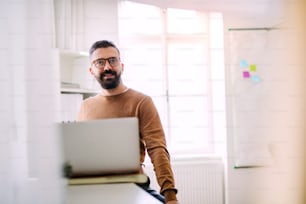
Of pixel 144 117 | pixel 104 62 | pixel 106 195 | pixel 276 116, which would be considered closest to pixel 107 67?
pixel 104 62

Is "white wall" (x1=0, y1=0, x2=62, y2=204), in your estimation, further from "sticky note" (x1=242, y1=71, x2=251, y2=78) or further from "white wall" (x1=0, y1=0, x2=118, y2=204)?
"sticky note" (x1=242, y1=71, x2=251, y2=78)

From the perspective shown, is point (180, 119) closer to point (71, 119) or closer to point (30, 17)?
point (71, 119)

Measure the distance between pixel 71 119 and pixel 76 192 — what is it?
0.42 feet

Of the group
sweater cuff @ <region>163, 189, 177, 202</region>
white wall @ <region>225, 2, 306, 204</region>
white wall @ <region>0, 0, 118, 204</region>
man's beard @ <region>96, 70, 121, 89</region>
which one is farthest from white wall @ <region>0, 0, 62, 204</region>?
white wall @ <region>225, 2, 306, 204</region>

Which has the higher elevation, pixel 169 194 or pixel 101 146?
pixel 101 146

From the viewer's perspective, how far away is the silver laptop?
422mm

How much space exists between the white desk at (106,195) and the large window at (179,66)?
0.13m

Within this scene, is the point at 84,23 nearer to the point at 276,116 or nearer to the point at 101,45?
the point at 101,45

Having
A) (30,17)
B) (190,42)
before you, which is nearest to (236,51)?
(190,42)

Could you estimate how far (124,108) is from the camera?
46 cm

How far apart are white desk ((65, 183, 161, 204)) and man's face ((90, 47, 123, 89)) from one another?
181mm

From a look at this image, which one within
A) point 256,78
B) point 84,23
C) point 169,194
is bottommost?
point 169,194

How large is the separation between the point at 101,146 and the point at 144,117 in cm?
10

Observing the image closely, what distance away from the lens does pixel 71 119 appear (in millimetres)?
422
